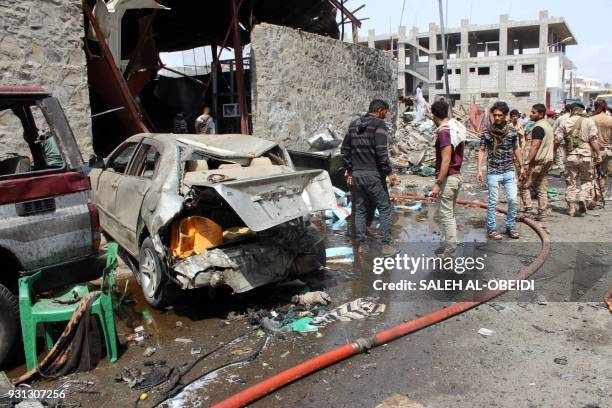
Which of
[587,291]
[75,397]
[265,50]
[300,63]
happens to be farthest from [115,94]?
[587,291]

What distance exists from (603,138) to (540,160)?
6.16 ft

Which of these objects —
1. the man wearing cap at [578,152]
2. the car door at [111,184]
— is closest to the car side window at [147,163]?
the car door at [111,184]

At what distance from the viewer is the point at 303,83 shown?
11.2m

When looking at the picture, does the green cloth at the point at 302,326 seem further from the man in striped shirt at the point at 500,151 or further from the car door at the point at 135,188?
the man in striped shirt at the point at 500,151

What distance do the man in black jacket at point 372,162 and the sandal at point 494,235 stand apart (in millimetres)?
1691

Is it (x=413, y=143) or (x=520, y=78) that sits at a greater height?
(x=520, y=78)

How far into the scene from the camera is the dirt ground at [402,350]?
3225mm

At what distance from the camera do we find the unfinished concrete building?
49.9m

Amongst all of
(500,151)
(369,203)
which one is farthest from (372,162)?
(500,151)

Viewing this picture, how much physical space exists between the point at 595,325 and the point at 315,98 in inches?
339

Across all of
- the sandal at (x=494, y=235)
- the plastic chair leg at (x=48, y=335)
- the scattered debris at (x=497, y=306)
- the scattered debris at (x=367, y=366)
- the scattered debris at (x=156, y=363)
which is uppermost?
the sandal at (x=494, y=235)

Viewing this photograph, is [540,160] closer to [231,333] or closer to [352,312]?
[352,312]

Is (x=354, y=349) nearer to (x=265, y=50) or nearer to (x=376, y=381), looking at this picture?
(x=376, y=381)

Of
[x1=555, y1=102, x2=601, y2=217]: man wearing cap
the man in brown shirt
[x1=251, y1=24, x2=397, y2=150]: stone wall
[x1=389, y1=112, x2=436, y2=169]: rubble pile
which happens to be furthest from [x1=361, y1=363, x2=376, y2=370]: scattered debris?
[x1=389, y1=112, x2=436, y2=169]: rubble pile
